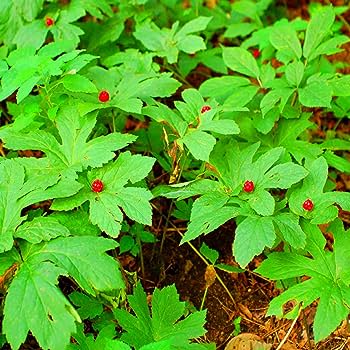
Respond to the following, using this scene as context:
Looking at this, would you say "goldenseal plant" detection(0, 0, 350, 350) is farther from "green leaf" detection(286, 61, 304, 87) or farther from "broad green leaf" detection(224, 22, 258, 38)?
"broad green leaf" detection(224, 22, 258, 38)

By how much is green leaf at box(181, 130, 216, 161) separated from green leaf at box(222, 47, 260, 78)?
0.68 metres

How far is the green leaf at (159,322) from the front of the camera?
2341mm

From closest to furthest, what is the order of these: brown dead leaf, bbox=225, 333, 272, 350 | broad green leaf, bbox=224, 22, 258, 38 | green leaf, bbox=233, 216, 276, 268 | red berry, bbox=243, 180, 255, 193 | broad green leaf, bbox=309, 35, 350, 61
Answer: green leaf, bbox=233, 216, 276, 268 → red berry, bbox=243, 180, 255, 193 → brown dead leaf, bbox=225, 333, 272, 350 → broad green leaf, bbox=309, 35, 350, 61 → broad green leaf, bbox=224, 22, 258, 38

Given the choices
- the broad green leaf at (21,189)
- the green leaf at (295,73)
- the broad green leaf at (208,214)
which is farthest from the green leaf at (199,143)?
the green leaf at (295,73)

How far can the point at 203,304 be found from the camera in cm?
284

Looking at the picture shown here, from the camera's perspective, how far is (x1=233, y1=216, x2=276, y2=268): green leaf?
2.26 m

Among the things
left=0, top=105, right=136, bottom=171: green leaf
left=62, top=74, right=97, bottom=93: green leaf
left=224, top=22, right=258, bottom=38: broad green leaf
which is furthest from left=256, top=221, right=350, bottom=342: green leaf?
left=224, top=22, right=258, bottom=38: broad green leaf

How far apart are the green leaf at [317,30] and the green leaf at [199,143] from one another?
866mm

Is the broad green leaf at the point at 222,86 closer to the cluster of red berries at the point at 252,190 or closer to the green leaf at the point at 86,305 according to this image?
the cluster of red berries at the point at 252,190

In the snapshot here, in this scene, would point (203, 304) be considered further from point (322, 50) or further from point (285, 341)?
point (322, 50)

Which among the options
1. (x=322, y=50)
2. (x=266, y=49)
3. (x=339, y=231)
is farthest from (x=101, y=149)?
(x=266, y=49)

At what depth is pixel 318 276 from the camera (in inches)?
92.0

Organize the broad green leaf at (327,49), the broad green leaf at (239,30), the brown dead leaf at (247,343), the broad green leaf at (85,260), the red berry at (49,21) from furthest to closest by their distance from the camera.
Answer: the broad green leaf at (239,30)
the red berry at (49,21)
the broad green leaf at (327,49)
the brown dead leaf at (247,343)
the broad green leaf at (85,260)

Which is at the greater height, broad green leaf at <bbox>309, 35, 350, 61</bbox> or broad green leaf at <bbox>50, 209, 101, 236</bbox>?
broad green leaf at <bbox>309, 35, 350, 61</bbox>
